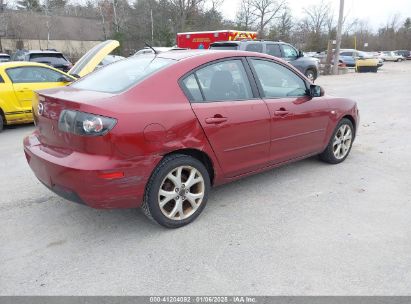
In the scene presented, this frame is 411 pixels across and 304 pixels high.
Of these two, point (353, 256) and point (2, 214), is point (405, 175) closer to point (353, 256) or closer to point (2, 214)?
point (353, 256)

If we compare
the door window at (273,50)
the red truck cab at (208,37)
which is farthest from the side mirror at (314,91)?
the red truck cab at (208,37)

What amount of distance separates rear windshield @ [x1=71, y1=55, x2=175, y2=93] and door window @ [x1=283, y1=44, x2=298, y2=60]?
12.8m

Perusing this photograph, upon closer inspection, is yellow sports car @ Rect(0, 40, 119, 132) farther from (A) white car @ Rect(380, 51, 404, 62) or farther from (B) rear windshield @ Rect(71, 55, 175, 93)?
(A) white car @ Rect(380, 51, 404, 62)

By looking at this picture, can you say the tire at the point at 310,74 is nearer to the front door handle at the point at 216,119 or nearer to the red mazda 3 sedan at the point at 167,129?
the red mazda 3 sedan at the point at 167,129

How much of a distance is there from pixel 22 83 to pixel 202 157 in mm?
5697

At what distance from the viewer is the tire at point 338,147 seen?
5091 mm

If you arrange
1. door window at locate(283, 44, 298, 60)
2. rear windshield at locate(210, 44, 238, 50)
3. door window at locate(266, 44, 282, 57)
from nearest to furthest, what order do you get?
rear windshield at locate(210, 44, 238, 50), door window at locate(266, 44, 282, 57), door window at locate(283, 44, 298, 60)

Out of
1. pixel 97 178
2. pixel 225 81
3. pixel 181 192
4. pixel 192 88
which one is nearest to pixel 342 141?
pixel 225 81

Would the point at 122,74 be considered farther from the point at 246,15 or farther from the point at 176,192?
the point at 246,15

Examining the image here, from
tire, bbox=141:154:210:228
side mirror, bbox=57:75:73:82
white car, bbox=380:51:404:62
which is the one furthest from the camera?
white car, bbox=380:51:404:62

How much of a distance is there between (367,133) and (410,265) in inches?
191

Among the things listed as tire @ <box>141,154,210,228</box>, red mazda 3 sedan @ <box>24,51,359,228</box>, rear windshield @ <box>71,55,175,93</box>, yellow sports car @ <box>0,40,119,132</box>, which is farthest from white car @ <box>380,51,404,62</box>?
tire @ <box>141,154,210,228</box>

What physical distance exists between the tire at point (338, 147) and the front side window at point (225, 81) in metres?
1.80

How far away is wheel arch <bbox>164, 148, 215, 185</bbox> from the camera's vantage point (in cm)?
336
